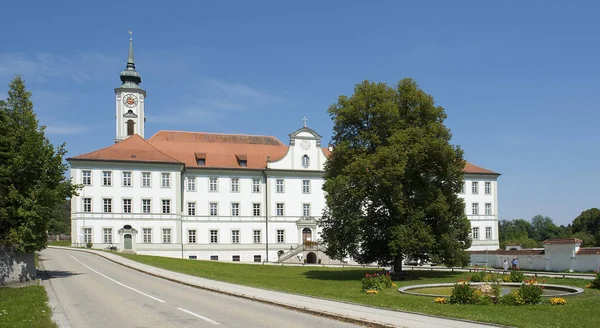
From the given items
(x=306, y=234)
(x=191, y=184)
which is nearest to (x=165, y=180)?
(x=191, y=184)

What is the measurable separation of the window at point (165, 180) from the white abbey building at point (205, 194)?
0.34 feet

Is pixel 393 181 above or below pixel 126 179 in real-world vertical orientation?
below

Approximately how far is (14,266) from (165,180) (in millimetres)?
34051

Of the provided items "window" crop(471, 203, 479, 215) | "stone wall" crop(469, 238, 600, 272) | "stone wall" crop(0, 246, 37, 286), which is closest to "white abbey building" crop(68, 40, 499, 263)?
"window" crop(471, 203, 479, 215)

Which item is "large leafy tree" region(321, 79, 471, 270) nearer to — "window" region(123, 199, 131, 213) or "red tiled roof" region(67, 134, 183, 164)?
"red tiled roof" region(67, 134, 183, 164)

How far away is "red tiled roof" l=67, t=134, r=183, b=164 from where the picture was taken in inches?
2299

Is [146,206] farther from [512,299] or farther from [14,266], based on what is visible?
[512,299]

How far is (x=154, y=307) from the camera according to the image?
58.4 ft

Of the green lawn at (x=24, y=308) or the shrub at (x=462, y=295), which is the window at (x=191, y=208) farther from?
the shrub at (x=462, y=295)

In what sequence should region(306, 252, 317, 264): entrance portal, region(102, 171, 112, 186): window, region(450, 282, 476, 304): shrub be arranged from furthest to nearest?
region(306, 252, 317, 264): entrance portal → region(102, 171, 112, 186): window → region(450, 282, 476, 304): shrub

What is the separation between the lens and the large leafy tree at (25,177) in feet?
86.7

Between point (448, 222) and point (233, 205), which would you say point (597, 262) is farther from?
point (233, 205)

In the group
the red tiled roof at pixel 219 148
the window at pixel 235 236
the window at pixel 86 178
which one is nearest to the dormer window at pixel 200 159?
the red tiled roof at pixel 219 148

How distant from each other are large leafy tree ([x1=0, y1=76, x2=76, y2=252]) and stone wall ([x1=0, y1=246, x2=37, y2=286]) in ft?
1.58
